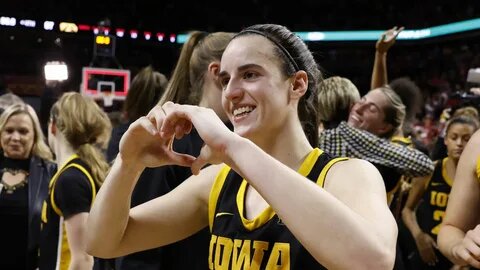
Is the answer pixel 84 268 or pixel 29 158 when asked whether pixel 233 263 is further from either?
pixel 29 158

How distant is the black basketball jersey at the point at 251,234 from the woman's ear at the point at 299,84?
159 mm

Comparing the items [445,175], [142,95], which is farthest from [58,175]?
[445,175]

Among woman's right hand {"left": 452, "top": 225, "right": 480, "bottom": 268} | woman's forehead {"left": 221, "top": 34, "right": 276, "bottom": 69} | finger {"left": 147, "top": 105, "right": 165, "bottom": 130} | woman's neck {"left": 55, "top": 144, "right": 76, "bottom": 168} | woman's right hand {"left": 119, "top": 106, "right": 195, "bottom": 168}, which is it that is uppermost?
woman's forehead {"left": 221, "top": 34, "right": 276, "bottom": 69}

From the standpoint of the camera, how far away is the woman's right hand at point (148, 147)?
1.81 m

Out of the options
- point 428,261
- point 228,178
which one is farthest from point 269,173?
point 428,261

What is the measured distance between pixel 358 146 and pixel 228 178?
1534 mm

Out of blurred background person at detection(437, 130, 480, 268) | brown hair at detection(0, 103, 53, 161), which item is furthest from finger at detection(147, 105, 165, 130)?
brown hair at detection(0, 103, 53, 161)

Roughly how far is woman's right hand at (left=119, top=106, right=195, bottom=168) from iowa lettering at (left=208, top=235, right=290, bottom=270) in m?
0.24

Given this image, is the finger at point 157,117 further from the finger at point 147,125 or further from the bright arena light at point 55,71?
the bright arena light at point 55,71

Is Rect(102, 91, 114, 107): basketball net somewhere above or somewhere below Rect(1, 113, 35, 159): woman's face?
above

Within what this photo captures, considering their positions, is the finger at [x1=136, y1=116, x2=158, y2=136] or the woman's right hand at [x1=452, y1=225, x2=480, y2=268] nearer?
the finger at [x1=136, y1=116, x2=158, y2=136]

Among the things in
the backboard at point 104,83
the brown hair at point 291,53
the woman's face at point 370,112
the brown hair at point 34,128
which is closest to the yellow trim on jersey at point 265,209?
the brown hair at point 291,53

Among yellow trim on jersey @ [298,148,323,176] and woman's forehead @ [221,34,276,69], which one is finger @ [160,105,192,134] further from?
yellow trim on jersey @ [298,148,323,176]

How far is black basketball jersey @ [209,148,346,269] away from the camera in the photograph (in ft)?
5.73
